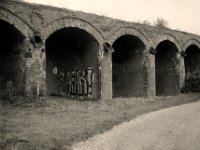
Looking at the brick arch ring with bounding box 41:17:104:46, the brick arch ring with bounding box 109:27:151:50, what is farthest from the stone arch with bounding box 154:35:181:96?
the brick arch ring with bounding box 41:17:104:46

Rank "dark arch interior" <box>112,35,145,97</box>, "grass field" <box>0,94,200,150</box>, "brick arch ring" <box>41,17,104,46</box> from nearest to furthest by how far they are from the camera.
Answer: "grass field" <box>0,94,200,150</box> → "brick arch ring" <box>41,17,104,46</box> → "dark arch interior" <box>112,35,145,97</box>

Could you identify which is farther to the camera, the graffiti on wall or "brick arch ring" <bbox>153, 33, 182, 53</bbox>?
"brick arch ring" <bbox>153, 33, 182, 53</bbox>

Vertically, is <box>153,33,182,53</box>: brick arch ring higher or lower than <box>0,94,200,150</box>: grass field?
higher

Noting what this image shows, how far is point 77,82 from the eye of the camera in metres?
17.2

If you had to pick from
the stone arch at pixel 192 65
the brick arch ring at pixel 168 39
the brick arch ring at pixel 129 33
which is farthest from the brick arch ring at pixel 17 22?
the stone arch at pixel 192 65

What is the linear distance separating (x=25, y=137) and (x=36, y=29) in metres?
7.00

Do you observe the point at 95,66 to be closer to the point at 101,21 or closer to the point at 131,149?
the point at 101,21

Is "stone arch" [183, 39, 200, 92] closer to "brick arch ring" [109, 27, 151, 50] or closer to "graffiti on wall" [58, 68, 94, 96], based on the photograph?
"brick arch ring" [109, 27, 151, 50]

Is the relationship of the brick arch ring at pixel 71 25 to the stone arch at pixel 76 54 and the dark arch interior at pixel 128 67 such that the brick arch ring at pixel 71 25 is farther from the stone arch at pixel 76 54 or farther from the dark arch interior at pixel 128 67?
the dark arch interior at pixel 128 67

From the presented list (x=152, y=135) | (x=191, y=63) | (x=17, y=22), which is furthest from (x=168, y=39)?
(x=152, y=135)

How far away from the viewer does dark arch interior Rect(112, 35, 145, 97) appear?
18859 millimetres

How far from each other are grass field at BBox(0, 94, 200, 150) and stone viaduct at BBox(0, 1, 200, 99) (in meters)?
1.59

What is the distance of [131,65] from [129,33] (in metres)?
2.14

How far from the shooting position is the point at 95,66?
16688 millimetres
